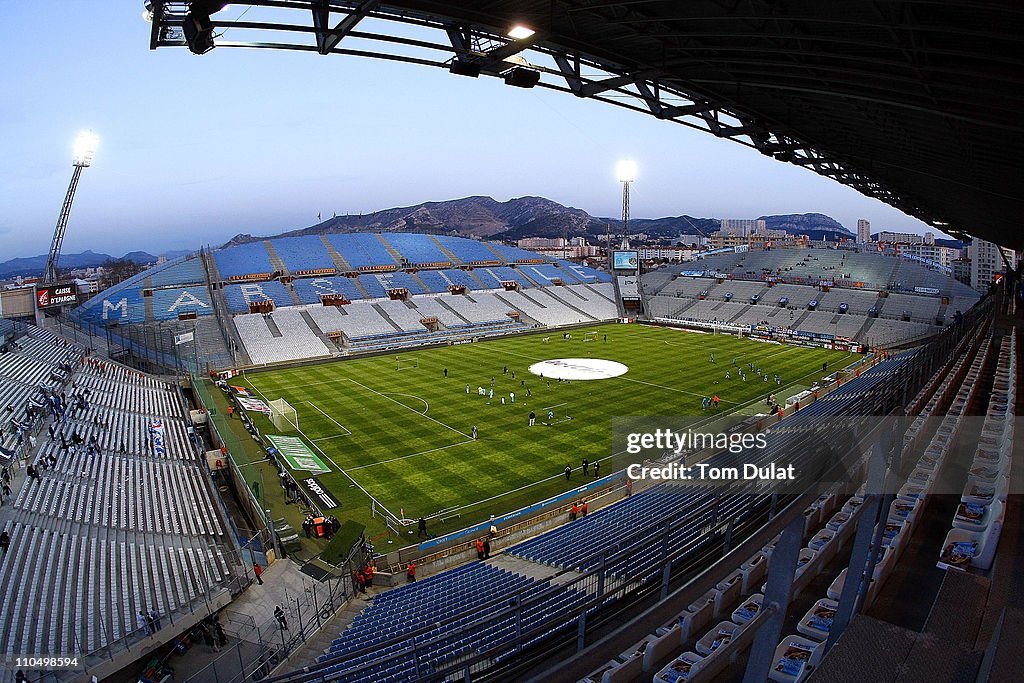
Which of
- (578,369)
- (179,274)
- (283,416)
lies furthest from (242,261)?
(578,369)

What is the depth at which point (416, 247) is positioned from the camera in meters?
72.4

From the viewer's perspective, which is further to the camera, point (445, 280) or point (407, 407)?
point (445, 280)

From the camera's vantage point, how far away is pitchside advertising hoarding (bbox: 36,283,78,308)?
39938 millimetres

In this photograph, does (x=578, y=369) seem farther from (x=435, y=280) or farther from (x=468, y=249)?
(x=468, y=249)

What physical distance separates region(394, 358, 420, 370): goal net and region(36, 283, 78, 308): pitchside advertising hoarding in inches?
898

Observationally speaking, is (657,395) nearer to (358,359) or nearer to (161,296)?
(358,359)

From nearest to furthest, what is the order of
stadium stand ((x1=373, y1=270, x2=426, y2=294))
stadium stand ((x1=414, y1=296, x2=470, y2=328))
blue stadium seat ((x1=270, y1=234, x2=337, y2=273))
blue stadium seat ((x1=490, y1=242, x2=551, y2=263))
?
1. stadium stand ((x1=414, y1=296, x2=470, y2=328))
2. stadium stand ((x1=373, y1=270, x2=426, y2=294))
3. blue stadium seat ((x1=270, y1=234, x2=337, y2=273))
4. blue stadium seat ((x1=490, y1=242, x2=551, y2=263))

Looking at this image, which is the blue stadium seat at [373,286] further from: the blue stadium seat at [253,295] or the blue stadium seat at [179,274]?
the blue stadium seat at [179,274]

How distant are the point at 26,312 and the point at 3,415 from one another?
25024 millimetres

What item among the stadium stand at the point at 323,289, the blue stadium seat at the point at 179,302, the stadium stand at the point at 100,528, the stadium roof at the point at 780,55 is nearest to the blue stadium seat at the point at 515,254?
the stadium stand at the point at 323,289

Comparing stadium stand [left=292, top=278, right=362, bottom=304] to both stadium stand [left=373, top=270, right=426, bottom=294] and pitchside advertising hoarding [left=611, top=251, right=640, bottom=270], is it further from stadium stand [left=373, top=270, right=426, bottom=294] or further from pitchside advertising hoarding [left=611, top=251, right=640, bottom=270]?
pitchside advertising hoarding [left=611, top=251, right=640, bottom=270]

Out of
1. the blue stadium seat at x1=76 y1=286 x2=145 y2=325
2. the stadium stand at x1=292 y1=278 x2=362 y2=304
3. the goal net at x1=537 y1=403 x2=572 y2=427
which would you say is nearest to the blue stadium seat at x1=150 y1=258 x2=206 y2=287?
the blue stadium seat at x1=76 y1=286 x2=145 y2=325

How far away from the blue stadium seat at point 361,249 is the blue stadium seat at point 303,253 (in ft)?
6.02

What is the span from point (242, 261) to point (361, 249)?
42.2 ft
